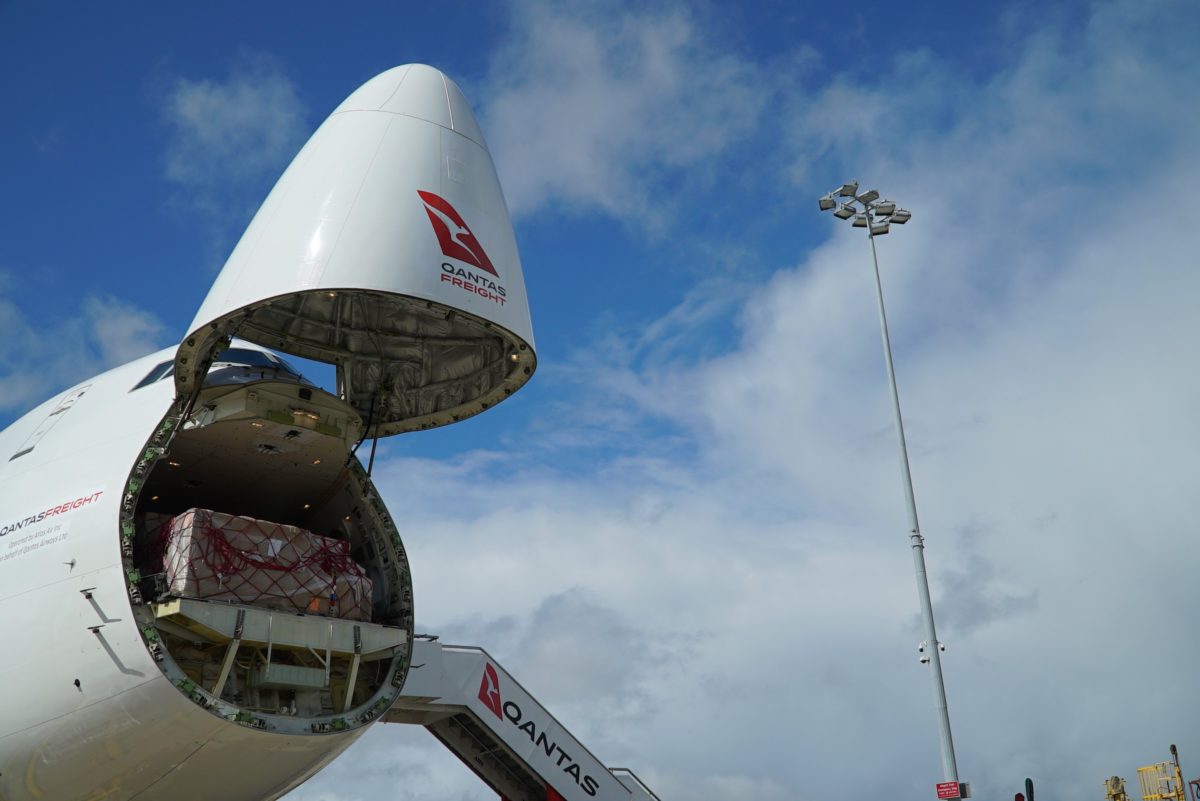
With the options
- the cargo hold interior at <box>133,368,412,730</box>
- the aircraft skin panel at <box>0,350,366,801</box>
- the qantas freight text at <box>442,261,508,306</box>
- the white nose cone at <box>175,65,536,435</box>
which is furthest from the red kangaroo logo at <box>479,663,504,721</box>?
the qantas freight text at <box>442,261,508,306</box>

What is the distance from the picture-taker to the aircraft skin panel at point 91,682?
14.0 metres

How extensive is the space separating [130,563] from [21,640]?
5.45 ft

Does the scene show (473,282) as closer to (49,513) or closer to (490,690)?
(49,513)

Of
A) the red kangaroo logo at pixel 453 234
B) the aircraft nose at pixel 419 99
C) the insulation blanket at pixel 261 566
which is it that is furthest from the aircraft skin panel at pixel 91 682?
the aircraft nose at pixel 419 99

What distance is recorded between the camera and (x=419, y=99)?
712 inches

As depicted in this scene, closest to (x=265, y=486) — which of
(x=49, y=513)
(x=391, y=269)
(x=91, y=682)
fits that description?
(x=49, y=513)

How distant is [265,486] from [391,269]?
5176 millimetres

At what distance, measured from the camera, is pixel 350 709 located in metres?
16.1

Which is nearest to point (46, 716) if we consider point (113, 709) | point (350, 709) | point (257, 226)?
point (113, 709)

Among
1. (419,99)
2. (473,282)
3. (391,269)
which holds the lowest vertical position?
(391,269)

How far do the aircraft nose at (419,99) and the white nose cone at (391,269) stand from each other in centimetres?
3

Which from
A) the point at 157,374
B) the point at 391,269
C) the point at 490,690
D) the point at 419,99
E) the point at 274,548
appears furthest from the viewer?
the point at 490,690

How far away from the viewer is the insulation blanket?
15.0m

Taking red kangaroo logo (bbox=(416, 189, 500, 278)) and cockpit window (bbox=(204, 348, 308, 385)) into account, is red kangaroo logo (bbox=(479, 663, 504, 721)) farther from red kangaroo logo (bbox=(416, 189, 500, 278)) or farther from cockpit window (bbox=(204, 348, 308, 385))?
red kangaroo logo (bbox=(416, 189, 500, 278))
